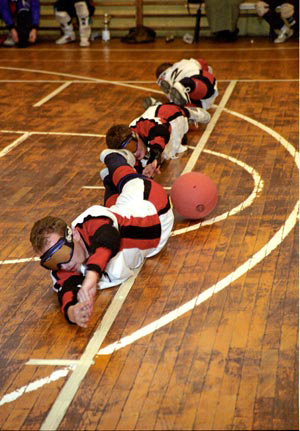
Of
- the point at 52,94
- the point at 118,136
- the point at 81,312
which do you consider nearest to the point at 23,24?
the point at 52,94

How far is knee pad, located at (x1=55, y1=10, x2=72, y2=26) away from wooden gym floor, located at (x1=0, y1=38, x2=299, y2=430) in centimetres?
455

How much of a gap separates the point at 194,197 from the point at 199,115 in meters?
2.69

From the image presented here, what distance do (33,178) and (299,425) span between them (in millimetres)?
4065

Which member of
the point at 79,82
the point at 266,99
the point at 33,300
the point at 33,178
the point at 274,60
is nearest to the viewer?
the point at 33,300

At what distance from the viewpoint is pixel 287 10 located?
484 inches

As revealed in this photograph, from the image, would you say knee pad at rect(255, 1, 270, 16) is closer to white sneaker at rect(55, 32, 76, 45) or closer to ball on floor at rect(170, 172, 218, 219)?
white sneaker at rect(55, 32, 76, 45)

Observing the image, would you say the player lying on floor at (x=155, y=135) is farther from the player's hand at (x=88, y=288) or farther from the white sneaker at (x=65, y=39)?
the white sneaker at (x=65, y=39)

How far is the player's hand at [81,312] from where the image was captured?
435cm

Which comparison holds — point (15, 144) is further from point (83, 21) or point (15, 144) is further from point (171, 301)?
point (83, 21)

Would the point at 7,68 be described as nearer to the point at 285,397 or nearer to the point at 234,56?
the point at 234,56

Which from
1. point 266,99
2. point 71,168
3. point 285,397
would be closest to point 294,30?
point 266,99

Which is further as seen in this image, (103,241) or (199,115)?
(199,115)

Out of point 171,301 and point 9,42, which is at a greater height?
point 9,42

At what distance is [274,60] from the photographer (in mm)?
11406
